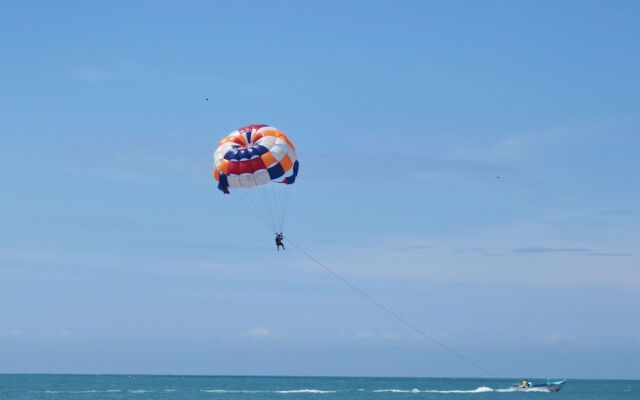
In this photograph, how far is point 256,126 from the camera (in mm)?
44781

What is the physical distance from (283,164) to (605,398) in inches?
2889

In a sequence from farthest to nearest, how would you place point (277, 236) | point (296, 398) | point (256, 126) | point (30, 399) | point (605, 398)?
point (605, 398) < point (296, 398) < point (30, 399) < point (256, 126) < point (277, 236)

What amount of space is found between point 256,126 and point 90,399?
58.5 metres

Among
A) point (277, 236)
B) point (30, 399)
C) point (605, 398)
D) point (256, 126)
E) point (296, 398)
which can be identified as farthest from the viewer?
point (605, 398)

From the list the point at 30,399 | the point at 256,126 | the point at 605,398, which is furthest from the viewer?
the point at 605,398

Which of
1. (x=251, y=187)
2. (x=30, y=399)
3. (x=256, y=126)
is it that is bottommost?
(x=30, y=399)

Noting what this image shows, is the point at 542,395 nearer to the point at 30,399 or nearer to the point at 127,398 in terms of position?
the point at 127,398

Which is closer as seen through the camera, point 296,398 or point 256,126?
point 256,126

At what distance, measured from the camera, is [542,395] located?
313 feet

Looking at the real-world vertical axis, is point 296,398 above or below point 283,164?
below

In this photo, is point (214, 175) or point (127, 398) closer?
point (214, 175)

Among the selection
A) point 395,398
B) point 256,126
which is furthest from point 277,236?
point 395,398

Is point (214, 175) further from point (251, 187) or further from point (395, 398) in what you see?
point (395, 398)

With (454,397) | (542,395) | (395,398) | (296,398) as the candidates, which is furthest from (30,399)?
(542,395)
